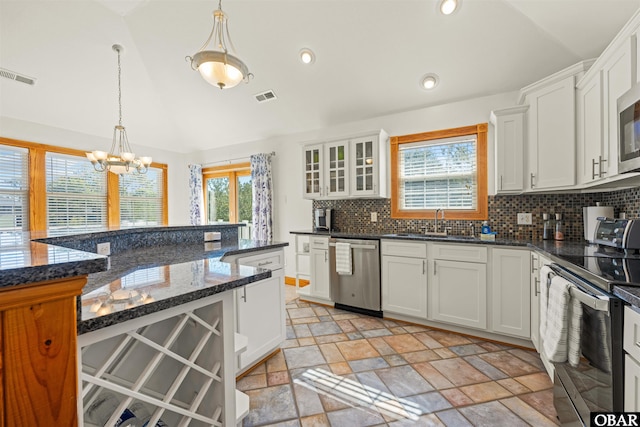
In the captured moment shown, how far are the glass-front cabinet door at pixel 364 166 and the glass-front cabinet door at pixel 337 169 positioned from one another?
0.32 ft

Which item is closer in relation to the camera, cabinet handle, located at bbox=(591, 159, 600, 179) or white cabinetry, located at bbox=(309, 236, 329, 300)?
cabinet handle, located at bbox=(591, 159, 600, 179)

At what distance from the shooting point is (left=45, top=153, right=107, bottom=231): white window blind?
4277mm

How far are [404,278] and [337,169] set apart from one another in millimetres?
1628

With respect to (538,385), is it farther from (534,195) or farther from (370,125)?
(370,125)

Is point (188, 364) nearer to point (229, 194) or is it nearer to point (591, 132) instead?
point (591, 132)

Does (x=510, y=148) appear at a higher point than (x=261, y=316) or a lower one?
higher

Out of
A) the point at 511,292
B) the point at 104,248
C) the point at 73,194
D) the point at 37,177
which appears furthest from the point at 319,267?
the point at 37,177

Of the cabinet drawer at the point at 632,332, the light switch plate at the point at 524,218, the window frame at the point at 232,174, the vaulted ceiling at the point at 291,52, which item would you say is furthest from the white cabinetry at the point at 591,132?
the window frame at the point at 232,174

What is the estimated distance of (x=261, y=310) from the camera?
85.2 inches

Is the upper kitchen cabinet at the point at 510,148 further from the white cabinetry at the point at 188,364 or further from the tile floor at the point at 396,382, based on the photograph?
the white cabinetry at the point at 188,364

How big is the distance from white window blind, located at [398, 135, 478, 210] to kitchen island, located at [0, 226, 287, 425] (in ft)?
9.24

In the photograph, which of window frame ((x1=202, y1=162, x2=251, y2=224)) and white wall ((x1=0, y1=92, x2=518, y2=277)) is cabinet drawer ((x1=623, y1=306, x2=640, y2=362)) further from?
window frame ((x1=202, y1=162, x2=251, y2=224))

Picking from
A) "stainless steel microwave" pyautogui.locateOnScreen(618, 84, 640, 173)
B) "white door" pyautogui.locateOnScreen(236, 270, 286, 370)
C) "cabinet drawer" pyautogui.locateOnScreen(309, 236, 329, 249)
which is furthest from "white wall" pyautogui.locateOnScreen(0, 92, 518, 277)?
"white door" pyautogui.locateOnScreen(236, 270, 286, 370)

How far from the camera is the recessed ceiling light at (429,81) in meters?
3.10
